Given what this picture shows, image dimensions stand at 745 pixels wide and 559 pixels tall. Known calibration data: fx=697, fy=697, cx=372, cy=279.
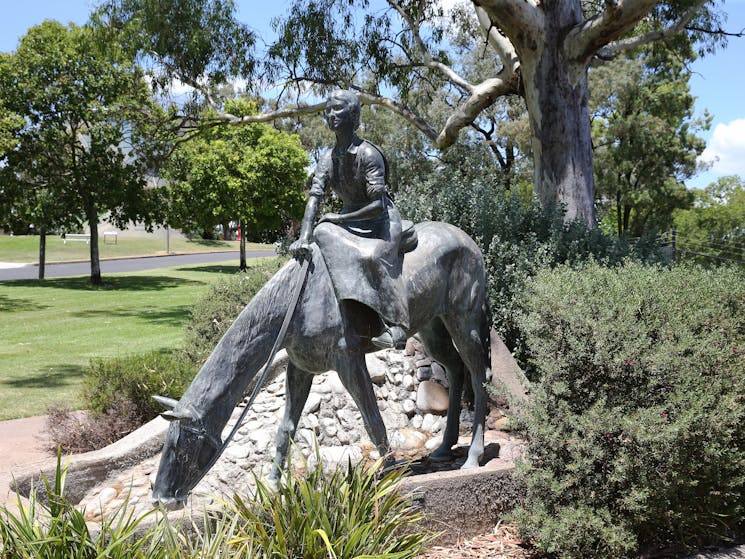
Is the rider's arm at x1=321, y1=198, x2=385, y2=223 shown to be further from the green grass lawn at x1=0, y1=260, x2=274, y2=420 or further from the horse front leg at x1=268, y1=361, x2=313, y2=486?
the green grass lawn at x1=0, y1=260, x2=274, y2=420

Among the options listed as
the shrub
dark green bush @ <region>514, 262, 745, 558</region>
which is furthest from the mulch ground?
the shrub

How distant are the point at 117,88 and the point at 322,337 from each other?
22.0 metres

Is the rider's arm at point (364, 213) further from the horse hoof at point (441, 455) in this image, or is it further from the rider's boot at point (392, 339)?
the horse hoof at point (441, 455)

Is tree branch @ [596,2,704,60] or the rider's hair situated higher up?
tree branch @ [596,2,704,60]

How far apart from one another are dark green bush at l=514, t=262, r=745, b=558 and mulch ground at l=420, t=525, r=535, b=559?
17 cm

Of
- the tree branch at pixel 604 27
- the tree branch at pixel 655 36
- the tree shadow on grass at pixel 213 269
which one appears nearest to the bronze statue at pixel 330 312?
the tree branch at pixel 604 27

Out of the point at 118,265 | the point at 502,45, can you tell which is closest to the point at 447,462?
the point at 502,45

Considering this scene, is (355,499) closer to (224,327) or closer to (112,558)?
(112,558)

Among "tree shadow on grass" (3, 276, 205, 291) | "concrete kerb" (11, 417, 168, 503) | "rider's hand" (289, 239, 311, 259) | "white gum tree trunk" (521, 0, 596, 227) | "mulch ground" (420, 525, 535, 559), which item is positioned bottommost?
"tree shadow on grass" (3, 276, 205, 291)

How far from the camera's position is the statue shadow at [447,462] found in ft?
17.0

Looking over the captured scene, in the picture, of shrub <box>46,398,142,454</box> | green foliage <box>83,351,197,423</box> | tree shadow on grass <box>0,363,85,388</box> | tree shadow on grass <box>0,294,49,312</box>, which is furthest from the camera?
tree shadow on grass <box>0,294,49,312</box>

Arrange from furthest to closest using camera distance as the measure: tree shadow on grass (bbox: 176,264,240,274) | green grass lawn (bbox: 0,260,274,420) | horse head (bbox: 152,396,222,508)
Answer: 1. tree shadow on grass (bbox: 176,264,240,274)
2. green grass lawn (bbox: 0,260,274,420)
3. horse head (bbox: 152,396,222,508)

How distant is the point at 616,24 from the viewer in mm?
10422

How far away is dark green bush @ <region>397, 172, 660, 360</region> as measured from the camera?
24.9 ft
